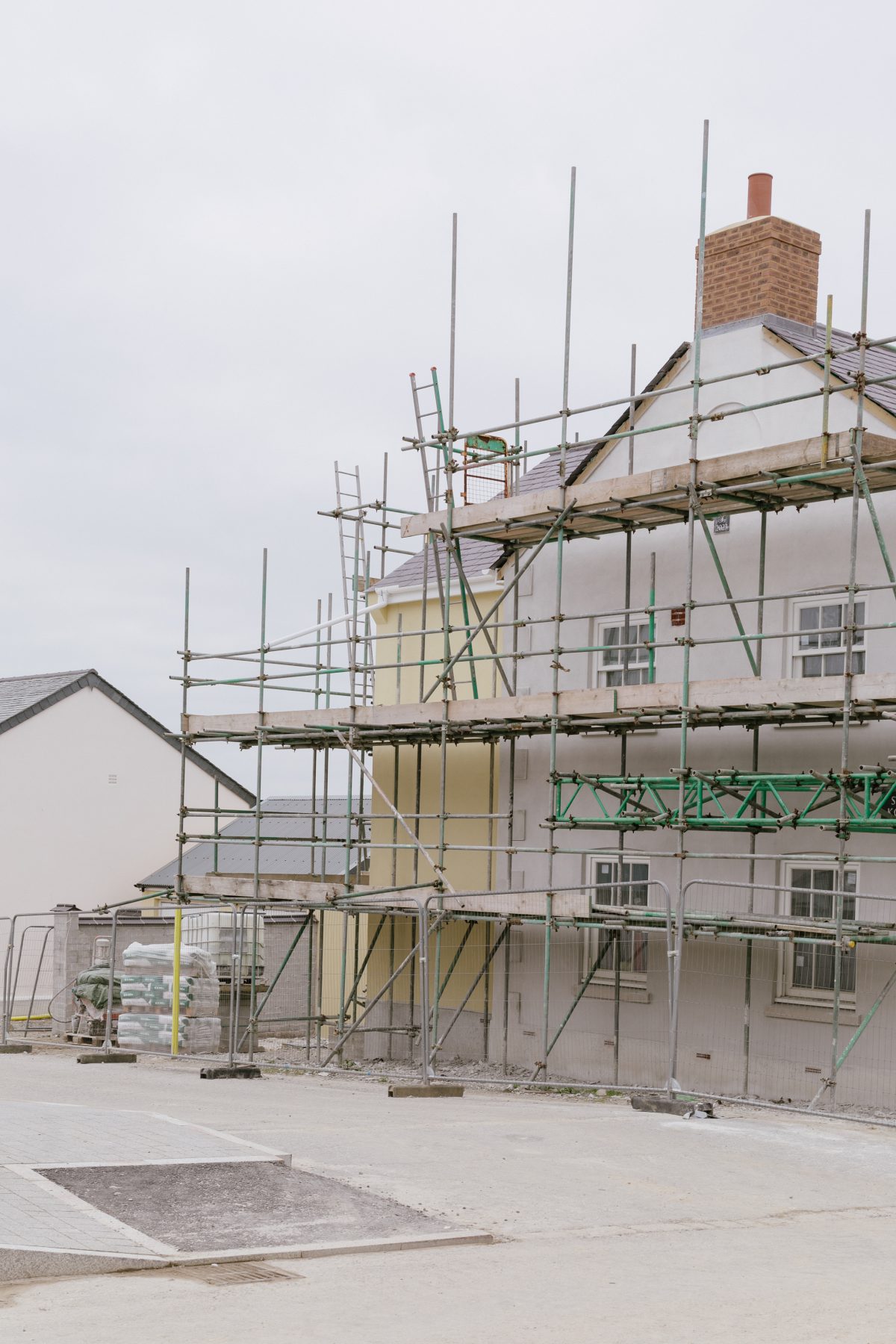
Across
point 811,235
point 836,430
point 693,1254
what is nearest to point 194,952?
point 836,430

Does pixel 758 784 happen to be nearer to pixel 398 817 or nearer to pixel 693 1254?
pixel 398 817

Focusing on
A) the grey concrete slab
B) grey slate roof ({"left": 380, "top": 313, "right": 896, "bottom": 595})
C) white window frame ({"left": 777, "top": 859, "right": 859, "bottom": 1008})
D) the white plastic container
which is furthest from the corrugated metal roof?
the white plastic container

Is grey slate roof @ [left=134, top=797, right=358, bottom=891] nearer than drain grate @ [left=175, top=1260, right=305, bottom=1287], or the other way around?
drain grate @ [left=175, top=1260, right=305, bottom=1287]

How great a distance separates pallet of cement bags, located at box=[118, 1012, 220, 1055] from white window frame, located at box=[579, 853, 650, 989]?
225 inches

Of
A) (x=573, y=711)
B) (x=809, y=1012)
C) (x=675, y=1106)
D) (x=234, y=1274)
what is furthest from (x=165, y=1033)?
(x=234, y=1274)

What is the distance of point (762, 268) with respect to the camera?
1900 cm

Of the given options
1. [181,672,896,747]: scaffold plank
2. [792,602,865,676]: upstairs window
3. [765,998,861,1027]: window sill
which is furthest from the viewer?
[792,602,865,676]: upstairs window

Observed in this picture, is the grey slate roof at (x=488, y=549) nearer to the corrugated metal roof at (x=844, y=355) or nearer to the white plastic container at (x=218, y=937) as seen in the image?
the corrugated metal roof at (x=844, y=355)

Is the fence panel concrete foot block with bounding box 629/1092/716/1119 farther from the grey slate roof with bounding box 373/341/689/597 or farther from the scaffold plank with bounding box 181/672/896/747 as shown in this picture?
the grey slate roof with bounding box 373/341/689/597

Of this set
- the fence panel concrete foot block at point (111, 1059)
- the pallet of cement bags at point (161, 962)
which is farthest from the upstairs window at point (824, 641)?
the fence panel concrete foot block at point (111, 1059)

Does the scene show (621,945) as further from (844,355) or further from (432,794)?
(844,355)

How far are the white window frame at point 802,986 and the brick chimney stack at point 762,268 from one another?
6.72 metres

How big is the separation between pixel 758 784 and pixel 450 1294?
10.1 metres

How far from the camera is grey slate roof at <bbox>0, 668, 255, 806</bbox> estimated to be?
34.8 meters
